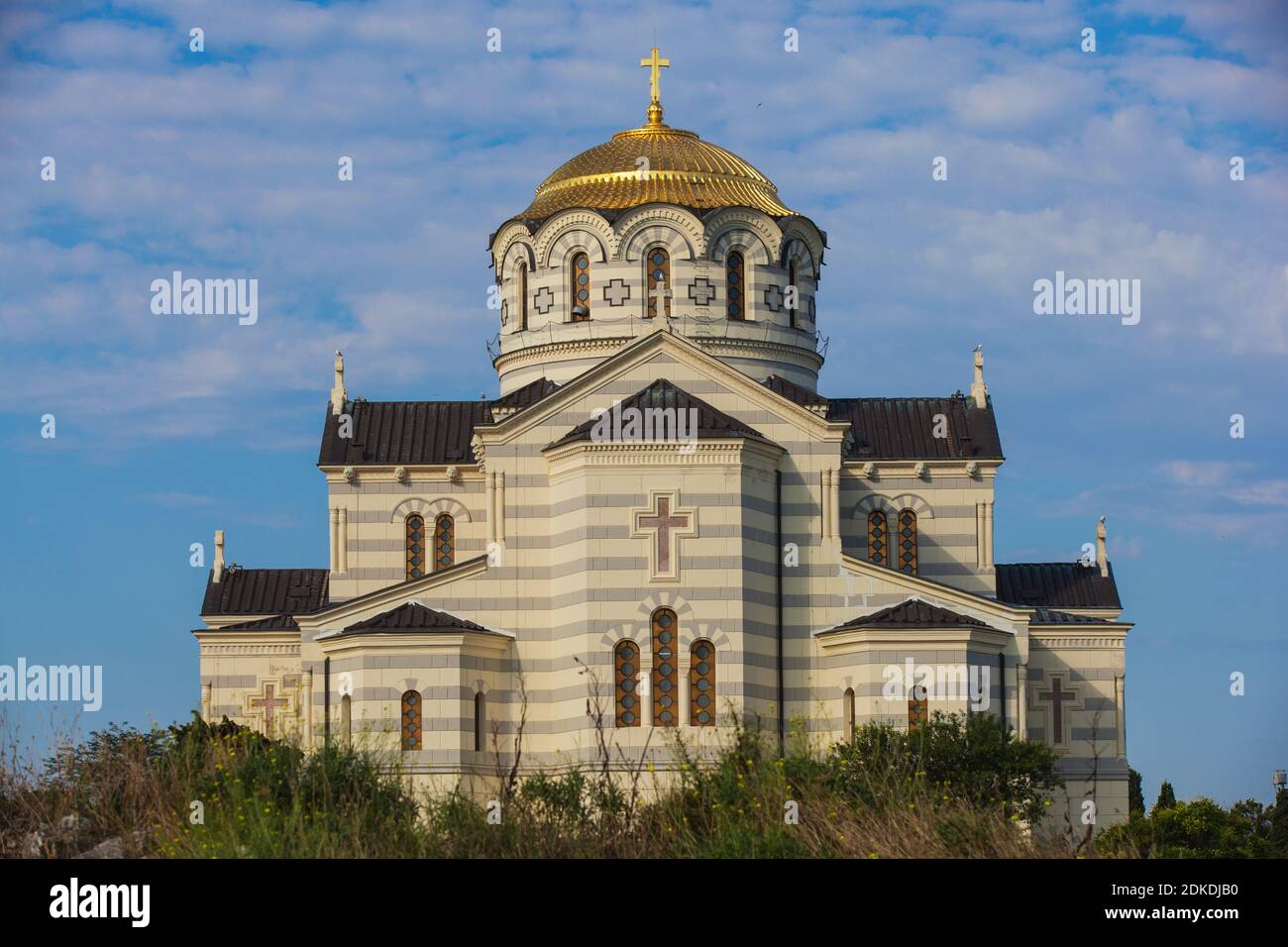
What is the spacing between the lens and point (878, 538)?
5212 centimetres

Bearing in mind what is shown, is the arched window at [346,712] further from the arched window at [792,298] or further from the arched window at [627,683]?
the arched window at [792,298]

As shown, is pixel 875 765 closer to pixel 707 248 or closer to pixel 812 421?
pixel 812 421

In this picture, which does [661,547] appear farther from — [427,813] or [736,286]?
[427,813]

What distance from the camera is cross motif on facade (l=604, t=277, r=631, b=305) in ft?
169

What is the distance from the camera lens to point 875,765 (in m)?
36.8

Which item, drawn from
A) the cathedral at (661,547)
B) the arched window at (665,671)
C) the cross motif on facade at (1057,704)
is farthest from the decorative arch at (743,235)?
the cross motif on facade at (1057,704)

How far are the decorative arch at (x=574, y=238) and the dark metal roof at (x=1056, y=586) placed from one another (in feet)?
41.1

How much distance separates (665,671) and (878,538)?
30.6ft

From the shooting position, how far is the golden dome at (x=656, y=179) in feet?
Answer: 172

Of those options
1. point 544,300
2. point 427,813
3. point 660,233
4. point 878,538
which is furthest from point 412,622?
point 427,813

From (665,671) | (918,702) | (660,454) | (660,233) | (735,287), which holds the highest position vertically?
(660,233)

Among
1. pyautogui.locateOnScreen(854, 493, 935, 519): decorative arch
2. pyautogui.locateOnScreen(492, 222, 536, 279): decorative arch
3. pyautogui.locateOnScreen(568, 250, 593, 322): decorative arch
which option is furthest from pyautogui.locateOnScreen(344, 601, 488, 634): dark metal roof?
pyautogui.locateOnScreen(854, 493, 935, 519): decorative arch
